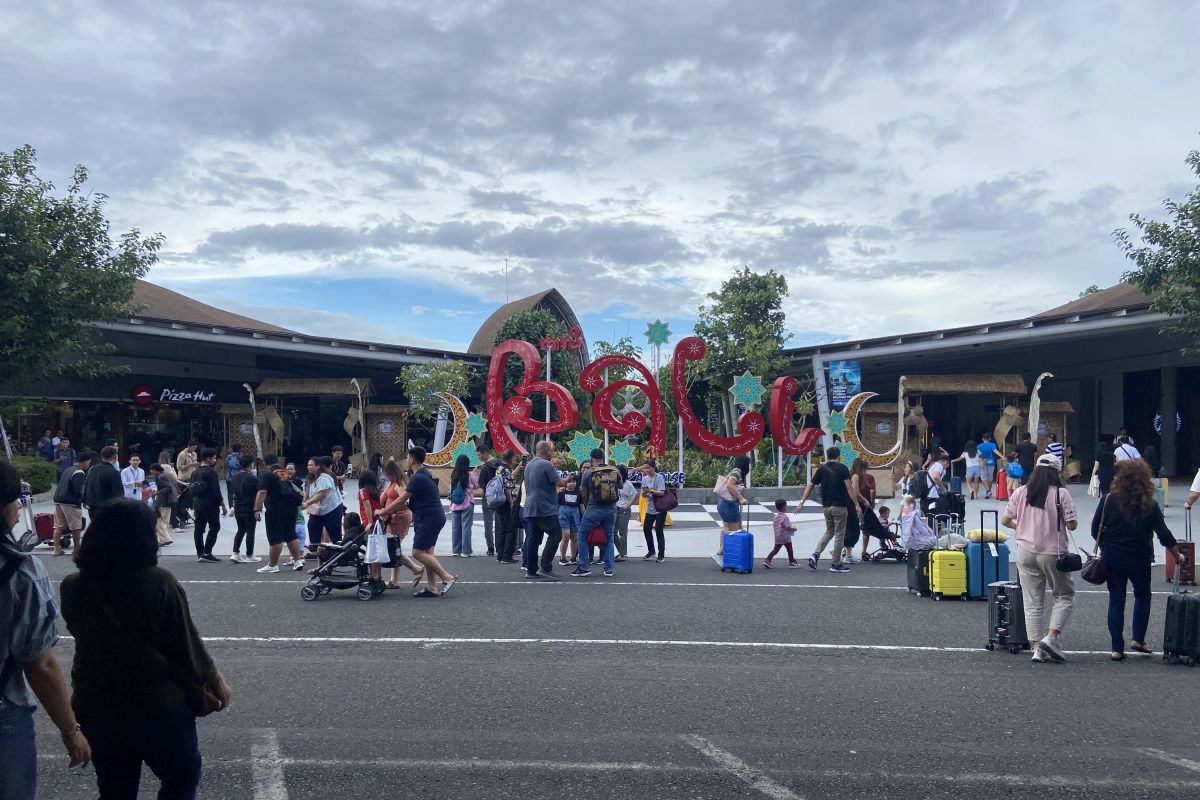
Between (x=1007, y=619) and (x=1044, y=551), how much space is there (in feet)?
2.34

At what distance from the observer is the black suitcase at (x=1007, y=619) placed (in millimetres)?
7336

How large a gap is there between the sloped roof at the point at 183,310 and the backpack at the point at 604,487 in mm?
20813

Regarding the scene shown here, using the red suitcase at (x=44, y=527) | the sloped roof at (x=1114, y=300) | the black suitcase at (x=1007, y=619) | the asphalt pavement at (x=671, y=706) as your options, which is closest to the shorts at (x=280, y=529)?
the asphalt pavement at (x=671, y=706)

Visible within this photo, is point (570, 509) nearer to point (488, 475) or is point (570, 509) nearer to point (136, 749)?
point (488, 475)

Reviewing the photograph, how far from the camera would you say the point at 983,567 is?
32.5ft

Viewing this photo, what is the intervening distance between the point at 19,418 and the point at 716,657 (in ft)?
94.1

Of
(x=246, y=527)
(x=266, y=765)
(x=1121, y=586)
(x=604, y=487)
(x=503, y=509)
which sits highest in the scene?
(x=604, y=487)

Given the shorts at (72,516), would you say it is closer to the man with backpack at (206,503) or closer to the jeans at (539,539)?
the man with backpack at (206,503)

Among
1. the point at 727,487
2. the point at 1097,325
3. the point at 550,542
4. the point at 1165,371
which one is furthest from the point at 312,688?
the point at 1165,371

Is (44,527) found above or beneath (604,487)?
beneath

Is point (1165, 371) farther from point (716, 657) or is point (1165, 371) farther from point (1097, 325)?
point (716, 657)

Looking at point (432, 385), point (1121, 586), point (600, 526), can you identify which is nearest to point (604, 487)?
point (600, 526)

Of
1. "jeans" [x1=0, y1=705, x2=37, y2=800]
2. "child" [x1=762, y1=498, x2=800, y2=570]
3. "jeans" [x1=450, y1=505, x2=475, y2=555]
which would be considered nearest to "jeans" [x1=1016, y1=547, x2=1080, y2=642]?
"child" [x1=762, y1=498, x2=800, y2=570]

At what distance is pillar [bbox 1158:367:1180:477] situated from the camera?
28.7 meters
